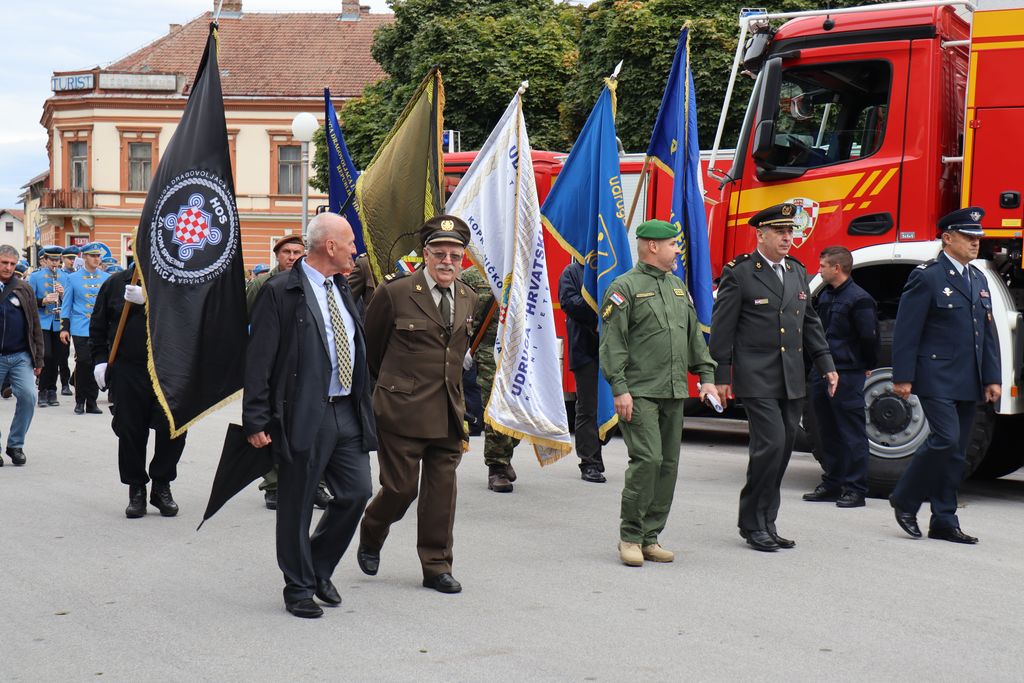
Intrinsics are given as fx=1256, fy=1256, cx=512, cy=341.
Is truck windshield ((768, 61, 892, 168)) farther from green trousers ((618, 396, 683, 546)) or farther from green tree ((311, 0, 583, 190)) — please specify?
green tree ((311, 0, 583, 190))

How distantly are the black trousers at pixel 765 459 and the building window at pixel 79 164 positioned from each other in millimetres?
48593

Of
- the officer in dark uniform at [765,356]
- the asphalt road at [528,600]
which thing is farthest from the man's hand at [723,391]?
the asphalt road at [528,600]

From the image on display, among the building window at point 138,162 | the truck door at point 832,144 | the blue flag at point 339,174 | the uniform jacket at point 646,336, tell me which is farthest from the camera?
the building window at point 138,162

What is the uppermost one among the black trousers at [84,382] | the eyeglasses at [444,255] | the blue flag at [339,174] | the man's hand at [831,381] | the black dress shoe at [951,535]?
the blue flag at [339,174]

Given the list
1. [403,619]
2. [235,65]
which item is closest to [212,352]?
[403,619]

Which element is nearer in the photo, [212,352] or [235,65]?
[212,352]

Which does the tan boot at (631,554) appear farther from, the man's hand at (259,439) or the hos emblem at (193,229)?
the hos emblem at (193,229)

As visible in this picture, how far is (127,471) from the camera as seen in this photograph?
28.2 feet

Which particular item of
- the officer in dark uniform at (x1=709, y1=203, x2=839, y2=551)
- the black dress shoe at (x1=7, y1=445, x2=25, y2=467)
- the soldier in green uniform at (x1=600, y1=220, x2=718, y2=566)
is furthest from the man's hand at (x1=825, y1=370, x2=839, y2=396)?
the black dress shoe at (x1=7, y1=445, x2=25, y2=467)

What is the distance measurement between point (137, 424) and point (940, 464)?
5.24 metres

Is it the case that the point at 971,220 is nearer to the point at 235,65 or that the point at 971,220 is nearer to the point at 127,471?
the point at 127,471

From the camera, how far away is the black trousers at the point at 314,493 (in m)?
5.83

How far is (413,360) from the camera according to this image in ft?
21.1

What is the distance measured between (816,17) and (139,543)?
20.6 feet
